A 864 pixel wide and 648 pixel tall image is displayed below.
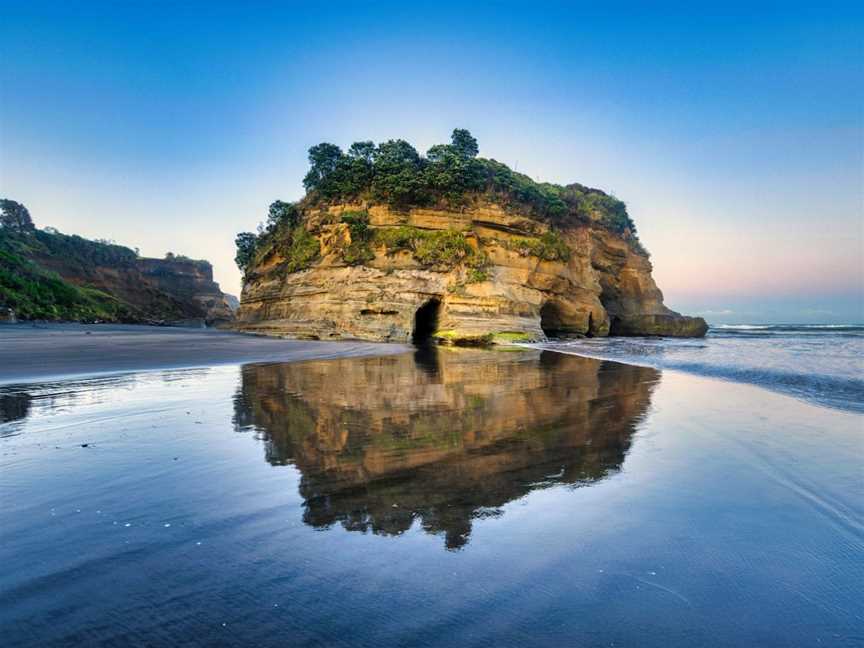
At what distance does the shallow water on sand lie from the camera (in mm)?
1983

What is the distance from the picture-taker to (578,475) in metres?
4.13

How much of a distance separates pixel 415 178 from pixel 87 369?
24.6m

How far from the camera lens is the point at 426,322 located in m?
33.7

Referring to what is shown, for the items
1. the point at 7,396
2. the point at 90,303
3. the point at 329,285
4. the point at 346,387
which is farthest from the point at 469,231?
the point at 90,303

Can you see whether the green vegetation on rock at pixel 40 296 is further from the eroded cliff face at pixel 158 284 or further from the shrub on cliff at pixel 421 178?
the shrub on cliff at pixel 421 178

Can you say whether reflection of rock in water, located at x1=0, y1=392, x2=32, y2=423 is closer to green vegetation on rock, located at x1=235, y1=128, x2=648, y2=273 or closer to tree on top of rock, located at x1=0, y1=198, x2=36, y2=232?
green vegetation on rock, located at x1=235, y1=128, x2=648, y2=273

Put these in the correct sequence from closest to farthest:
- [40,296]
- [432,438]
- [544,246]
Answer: [432,438] → [544,246] → [40,296]

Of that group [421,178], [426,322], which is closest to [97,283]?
[426,322]

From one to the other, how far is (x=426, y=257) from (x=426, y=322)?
550cm

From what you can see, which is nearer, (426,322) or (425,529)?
(425,529)

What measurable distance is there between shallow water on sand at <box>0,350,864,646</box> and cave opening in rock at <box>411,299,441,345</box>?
2523cm

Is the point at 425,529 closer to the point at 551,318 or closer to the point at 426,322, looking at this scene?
the point at 426,322

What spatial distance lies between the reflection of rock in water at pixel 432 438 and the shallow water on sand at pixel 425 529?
0.04 meters

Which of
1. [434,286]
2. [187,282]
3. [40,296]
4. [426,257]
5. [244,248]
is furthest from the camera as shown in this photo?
[187,282]
